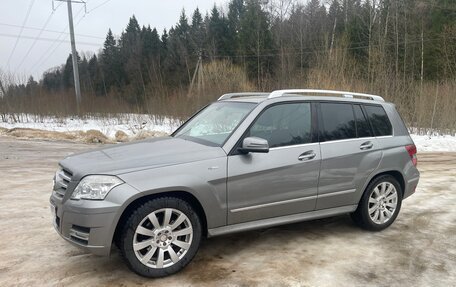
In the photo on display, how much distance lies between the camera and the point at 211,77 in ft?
82.7

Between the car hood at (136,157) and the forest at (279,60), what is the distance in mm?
16305

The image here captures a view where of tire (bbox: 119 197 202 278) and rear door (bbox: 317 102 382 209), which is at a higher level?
rear door (bbox: 317 102 382 209)

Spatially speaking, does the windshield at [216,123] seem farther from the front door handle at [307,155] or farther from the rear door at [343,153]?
the rear door at [343,153]

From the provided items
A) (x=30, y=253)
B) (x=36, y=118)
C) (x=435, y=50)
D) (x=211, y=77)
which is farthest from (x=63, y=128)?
(x=435, y=50)

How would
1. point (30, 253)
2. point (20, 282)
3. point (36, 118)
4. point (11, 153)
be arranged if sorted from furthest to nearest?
point (36, 118) < point (11, 153) < point (30, 253) < point (20, 282)

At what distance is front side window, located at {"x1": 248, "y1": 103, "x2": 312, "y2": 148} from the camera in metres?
4.30

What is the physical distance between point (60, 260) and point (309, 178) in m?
2.77

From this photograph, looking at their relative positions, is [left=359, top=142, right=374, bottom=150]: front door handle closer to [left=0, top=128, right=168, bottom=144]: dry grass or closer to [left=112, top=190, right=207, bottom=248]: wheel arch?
[left=112, top=190, right=207, bottom=248]: wheel arch

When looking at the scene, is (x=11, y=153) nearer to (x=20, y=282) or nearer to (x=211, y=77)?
(x=20, y=282)

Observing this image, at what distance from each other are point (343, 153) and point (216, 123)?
4.99 feet

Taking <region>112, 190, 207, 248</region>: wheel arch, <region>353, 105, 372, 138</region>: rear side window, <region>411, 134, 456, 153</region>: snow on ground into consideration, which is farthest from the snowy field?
<region>112, 190, 207, 248</region>: wheel arch

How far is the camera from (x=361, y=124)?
5000mm

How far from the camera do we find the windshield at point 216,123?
433 centimetres

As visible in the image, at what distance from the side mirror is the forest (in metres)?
16.3
